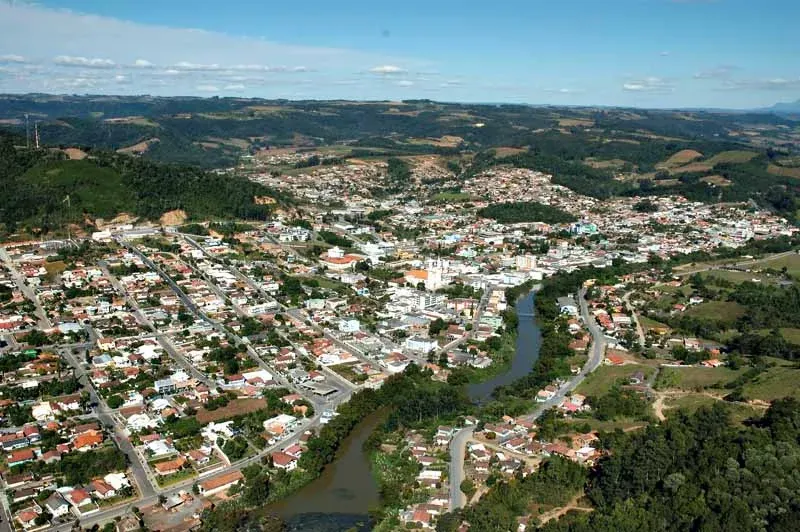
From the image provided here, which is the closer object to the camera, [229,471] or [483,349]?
[229,471]

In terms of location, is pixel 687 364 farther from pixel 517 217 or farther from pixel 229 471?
pixel 517 217

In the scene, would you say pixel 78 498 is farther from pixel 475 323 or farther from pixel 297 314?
pixel 475 323

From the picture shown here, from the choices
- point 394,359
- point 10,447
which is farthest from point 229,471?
point 394,359

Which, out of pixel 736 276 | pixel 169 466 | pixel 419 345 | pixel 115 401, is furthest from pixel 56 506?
pixel 736 276

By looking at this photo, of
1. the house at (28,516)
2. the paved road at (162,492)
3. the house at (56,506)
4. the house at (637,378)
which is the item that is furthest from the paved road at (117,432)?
the house at (637,378)

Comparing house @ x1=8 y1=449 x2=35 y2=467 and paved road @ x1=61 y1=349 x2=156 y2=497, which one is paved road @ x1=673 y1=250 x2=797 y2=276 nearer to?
paved road @ x1=61 y1=349 x2=156 y2=497

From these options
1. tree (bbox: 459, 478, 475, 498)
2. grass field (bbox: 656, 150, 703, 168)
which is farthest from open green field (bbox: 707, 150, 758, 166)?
tree (bbox: 459, 478, 475, 498)
